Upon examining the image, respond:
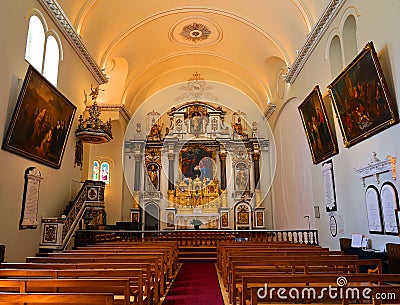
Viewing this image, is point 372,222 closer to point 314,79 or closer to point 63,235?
point 314,79

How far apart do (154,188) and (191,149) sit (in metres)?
3.09

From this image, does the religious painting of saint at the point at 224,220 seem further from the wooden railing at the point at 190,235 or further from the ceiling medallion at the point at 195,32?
the ceiling medallion at the point at 195,32

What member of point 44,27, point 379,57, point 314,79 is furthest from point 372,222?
point 44,27

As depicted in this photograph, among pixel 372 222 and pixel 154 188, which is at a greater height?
pixel 154 188

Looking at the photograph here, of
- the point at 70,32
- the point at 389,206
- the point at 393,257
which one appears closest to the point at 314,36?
the point at 389,206

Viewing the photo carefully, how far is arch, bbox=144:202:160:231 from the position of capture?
1831cm

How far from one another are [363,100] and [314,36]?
13.3 feet

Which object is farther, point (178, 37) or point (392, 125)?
point (178, 37)

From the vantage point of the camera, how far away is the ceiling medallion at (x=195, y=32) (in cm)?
1463

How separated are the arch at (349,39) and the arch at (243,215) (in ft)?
36.2

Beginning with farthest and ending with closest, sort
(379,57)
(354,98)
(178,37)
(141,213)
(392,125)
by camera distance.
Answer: (141,213), (178,37), (354,98), (379,57), (392,125)

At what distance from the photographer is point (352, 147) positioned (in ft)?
27.8

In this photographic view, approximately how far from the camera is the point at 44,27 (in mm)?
9172

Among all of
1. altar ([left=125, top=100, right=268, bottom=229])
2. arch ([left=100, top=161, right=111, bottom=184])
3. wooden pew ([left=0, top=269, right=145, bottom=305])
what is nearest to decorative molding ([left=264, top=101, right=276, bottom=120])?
altar ([left=125, top=100, right=268, bottom=229])
